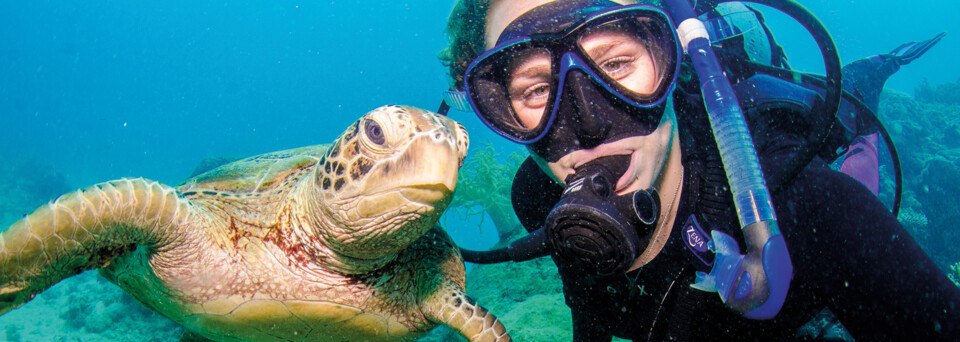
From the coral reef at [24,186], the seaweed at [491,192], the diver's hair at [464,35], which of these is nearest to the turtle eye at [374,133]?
the diver's hair at [464,35]

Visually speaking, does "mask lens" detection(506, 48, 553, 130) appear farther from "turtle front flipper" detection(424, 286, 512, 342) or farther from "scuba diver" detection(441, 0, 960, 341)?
"turtle front flipper" detection(424, 286, 512, 342)

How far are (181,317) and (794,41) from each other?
302ft

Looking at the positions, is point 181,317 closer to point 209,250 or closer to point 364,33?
point 209,250

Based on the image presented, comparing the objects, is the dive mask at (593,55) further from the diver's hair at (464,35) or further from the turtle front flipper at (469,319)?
the turtle front flipper at (469,319)

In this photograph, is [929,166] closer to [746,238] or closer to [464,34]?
[746,238]

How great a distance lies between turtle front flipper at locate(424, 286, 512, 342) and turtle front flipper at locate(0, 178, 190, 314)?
127 centimetres

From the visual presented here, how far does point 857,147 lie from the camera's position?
81.7 inches

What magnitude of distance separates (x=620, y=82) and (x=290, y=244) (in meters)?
1.58

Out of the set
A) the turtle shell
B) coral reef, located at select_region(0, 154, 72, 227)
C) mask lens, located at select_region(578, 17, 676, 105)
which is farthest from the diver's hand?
coral reef, located at select_region(0, 154, 72, 227)

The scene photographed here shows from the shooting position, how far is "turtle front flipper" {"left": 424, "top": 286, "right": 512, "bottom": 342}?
2.11 meters

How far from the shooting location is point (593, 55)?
59.2 inches

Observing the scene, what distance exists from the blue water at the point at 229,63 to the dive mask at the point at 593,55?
65461 mm

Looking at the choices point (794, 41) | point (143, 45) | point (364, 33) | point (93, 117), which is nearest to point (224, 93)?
point (143, 45)

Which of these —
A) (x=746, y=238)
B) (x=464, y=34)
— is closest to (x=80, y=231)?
(x=464, y=34)
